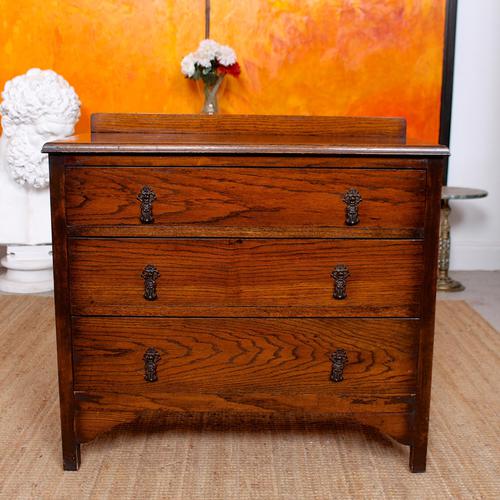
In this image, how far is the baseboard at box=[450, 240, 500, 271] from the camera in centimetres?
488

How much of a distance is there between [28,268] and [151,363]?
236 centimetres

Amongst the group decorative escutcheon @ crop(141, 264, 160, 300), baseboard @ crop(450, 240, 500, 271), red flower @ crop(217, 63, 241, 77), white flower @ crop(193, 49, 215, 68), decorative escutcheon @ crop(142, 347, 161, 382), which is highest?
white flower @ crop(193, 49, 215, 68)

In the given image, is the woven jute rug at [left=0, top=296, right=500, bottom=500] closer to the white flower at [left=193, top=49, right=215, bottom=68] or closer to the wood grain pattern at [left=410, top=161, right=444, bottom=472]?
the wood grain pattern at [left=410, top=161, right=444, bottom=472]

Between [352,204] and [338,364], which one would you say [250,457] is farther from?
[352,204]

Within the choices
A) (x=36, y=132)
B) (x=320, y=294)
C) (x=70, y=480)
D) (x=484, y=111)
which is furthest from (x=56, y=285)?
(x=484, y=111)

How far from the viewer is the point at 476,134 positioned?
471cm

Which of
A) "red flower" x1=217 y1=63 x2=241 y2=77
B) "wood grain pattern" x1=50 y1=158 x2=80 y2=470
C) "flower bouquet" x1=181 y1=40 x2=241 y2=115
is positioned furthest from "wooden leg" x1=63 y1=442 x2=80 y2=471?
"red flower" x1=217 y1=63 x2=241 y2=77

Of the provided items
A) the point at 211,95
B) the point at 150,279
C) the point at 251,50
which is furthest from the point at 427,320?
the point at 251,50

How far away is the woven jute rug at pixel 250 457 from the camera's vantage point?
207 centimetres

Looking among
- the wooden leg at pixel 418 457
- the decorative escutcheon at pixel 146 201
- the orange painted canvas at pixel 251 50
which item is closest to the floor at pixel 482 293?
the orange painted canvas at pixel 251 50

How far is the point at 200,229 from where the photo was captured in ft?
6.52

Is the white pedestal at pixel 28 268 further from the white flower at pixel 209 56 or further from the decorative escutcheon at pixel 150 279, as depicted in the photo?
the decorative escutcheon at pixel 150 279

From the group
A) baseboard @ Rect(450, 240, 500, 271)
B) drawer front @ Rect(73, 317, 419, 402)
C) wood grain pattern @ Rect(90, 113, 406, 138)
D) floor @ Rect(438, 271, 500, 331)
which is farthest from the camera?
baseboard @ Rect(450, 240, 500, 271)

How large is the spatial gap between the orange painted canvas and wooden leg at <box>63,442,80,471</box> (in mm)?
2843
